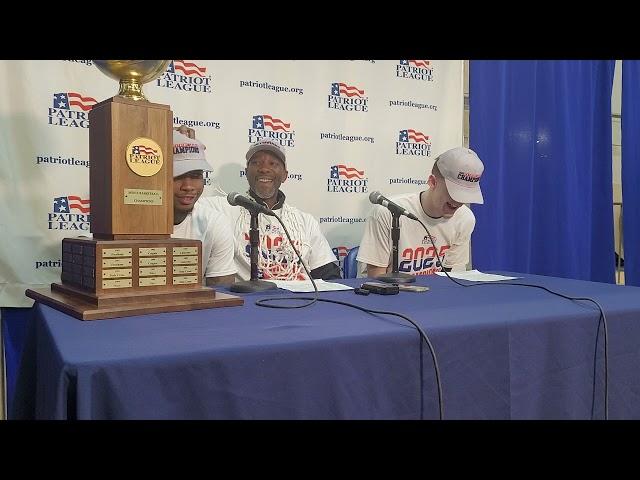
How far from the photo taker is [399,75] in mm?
2596

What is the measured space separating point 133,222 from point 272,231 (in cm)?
111

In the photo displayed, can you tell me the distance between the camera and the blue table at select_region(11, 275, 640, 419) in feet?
2.38

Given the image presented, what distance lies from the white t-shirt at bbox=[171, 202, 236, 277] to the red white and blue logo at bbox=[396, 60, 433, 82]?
Result: 49.3 inches

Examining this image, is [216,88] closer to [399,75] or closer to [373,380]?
[399,75]

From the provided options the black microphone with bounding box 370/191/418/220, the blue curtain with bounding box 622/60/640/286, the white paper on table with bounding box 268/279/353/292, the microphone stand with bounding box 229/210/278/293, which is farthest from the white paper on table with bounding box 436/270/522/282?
the blue curtain with bounding box 622/60/640/286

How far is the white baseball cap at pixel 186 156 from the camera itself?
1.67 metres

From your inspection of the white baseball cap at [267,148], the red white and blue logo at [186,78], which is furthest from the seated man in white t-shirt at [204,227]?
the red white and blue logo at [186,78]

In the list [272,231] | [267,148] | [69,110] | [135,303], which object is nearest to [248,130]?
[267,148]

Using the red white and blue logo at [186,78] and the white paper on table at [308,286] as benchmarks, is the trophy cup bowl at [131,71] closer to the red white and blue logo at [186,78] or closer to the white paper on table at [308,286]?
the white paper on table at [308,286]

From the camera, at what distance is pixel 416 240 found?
6.96ft

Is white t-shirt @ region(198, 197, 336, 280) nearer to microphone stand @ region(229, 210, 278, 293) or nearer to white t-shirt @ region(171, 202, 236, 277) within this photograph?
white t-shirt @ region(171, 202, 236, 277)

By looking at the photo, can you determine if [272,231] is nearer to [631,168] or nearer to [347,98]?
[347,98]

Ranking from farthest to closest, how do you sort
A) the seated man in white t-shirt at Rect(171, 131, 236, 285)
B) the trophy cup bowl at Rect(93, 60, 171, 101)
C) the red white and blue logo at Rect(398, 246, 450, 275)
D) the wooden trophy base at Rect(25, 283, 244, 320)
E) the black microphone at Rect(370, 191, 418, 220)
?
the red white and blue logo at Rect(398, 246, 450, 275), the seated man in white t-shirt at Rect(171, 131, 236, 285), the black microphone at Rect(370, 191, 418, 220), the trophy cup bowl at Rect(93, 60, 171, 101), the wooden trophy base at Rect(25, 283, 244, 320)

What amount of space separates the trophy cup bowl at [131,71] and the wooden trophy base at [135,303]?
0.44 m
